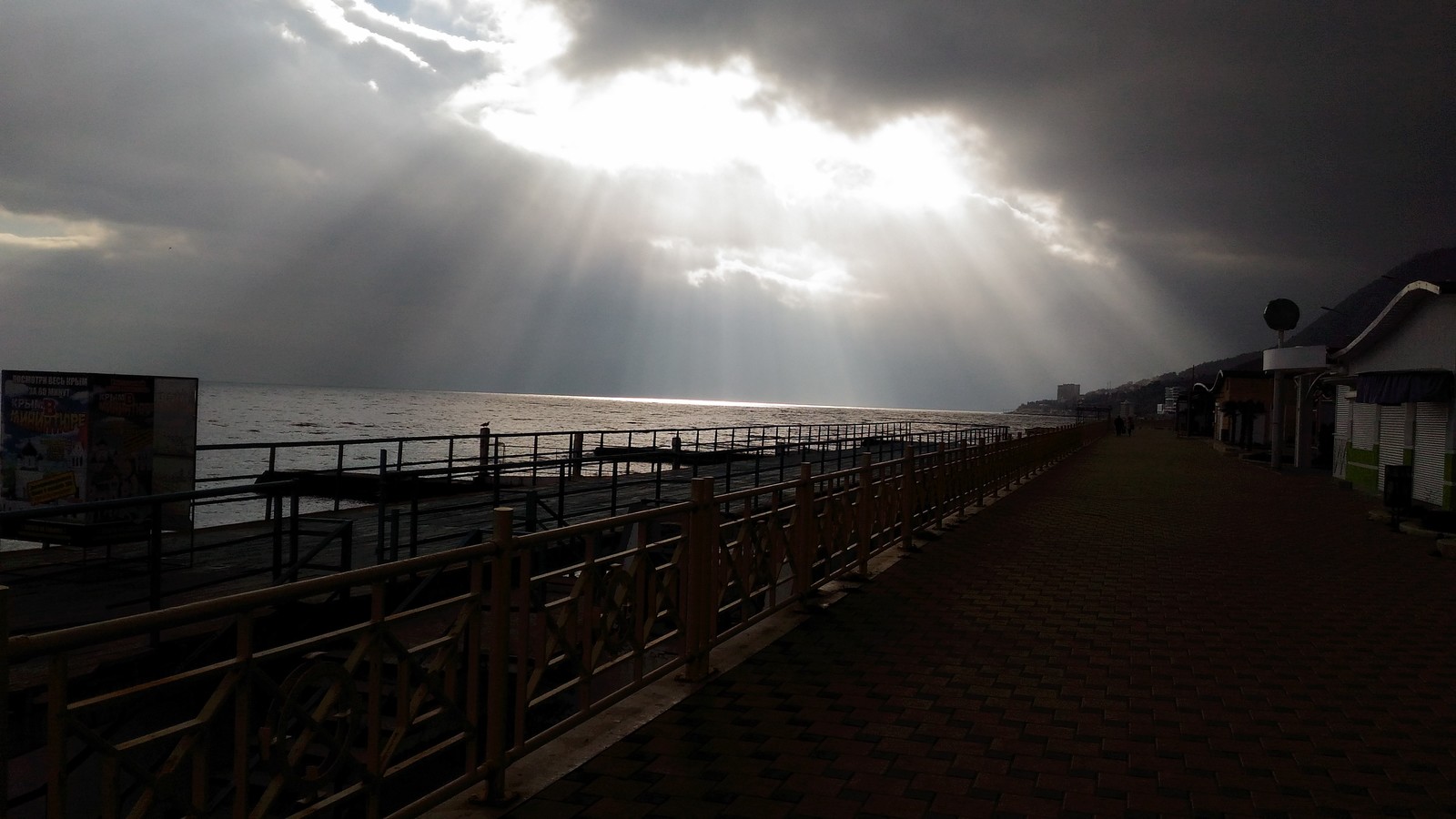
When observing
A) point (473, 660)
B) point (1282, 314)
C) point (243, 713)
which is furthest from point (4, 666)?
point (1282, 314)

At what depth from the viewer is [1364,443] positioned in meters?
21.0

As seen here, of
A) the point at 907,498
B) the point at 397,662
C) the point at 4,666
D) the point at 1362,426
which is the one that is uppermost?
the point at 1362,426

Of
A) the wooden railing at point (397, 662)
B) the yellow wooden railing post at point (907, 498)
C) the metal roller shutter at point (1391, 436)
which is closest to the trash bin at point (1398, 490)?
the metal roller shutter at point (1391, 436)

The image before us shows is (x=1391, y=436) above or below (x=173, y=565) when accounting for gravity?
above

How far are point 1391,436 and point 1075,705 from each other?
58.9ft

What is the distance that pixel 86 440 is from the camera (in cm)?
906

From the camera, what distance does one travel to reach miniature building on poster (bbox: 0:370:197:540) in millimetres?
9086

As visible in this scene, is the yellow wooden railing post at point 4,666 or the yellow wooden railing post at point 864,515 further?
the yellow wooden railing post at point 864,515

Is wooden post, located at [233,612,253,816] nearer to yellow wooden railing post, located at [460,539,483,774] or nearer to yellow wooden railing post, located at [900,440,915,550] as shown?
yellow wooden railing post, located at [460,539,483,774]

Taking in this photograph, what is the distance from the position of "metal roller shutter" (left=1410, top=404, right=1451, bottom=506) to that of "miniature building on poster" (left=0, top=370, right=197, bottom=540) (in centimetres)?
1849

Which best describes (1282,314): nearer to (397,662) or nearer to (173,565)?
(173,565)

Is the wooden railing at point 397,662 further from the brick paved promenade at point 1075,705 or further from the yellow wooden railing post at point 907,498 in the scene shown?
the brick paved promenade at point 1075,705

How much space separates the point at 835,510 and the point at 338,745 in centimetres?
553

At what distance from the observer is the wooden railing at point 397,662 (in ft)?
8.36
